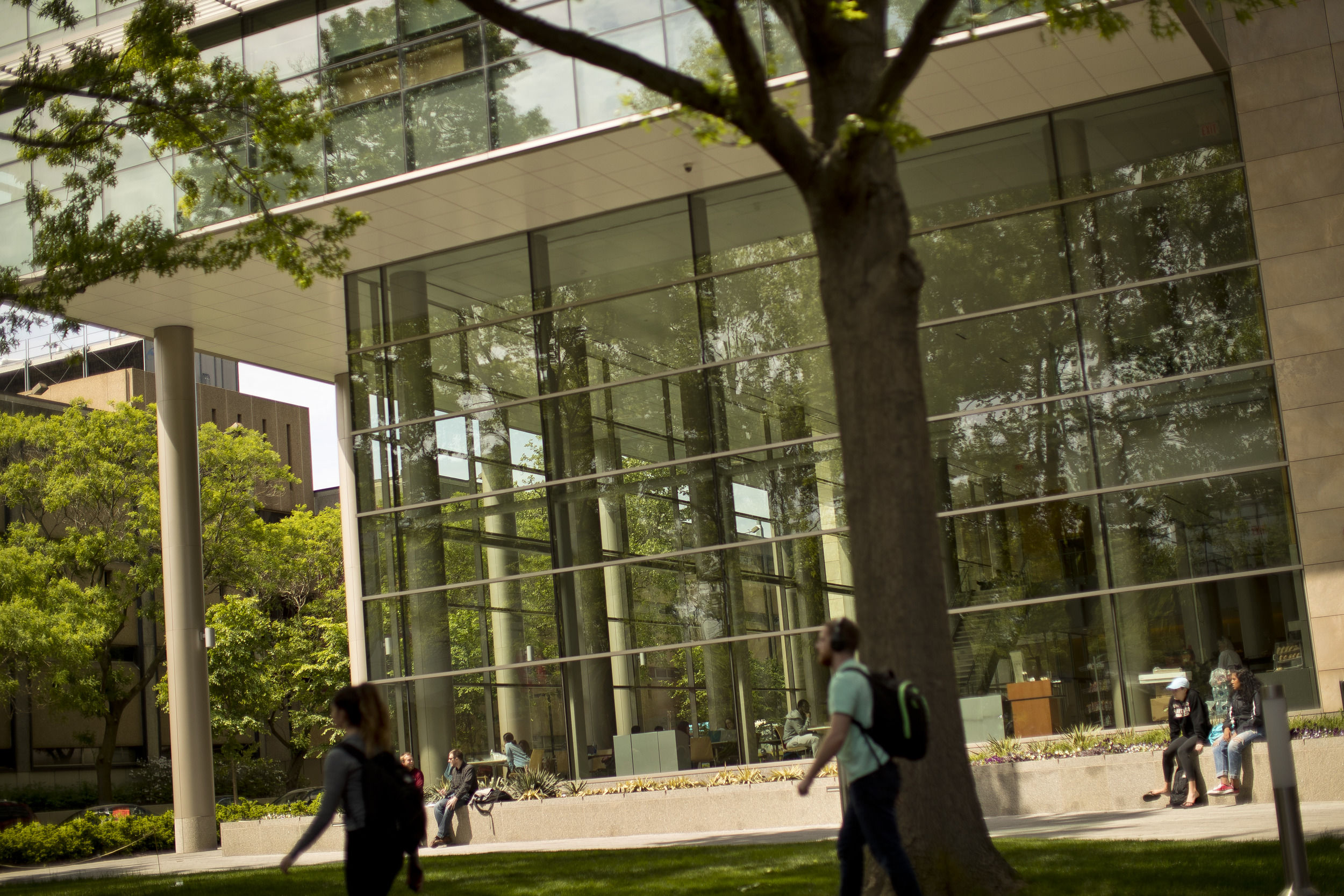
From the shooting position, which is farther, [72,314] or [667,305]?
[72,314]

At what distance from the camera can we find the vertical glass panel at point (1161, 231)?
60.6 feet

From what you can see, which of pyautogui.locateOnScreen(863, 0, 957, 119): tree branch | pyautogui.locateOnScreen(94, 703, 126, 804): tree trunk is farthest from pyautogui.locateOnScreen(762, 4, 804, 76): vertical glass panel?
pyautogui.locateOnScreen(94, 703, 126, 804): tree trunk

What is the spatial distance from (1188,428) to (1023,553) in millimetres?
2757

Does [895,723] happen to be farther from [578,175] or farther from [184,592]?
[184,592]

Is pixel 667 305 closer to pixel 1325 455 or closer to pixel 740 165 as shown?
pixel 740 165

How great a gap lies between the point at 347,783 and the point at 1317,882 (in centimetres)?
549

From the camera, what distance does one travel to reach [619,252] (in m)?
22.0

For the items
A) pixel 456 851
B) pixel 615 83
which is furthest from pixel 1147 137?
pixel 456 851

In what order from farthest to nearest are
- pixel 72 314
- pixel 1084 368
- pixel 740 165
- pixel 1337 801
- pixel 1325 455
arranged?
pixel 72 314, pixel 740 165, pixel 1084 368, pixel 1325 455, pixel 1337 801

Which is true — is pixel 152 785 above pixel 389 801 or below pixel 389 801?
below

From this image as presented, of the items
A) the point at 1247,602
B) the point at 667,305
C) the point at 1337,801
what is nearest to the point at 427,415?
the point at 667,305

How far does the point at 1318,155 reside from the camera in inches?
701

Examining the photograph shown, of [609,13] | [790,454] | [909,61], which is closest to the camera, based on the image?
[909,61]

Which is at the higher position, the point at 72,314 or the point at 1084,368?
the point at 72,314
